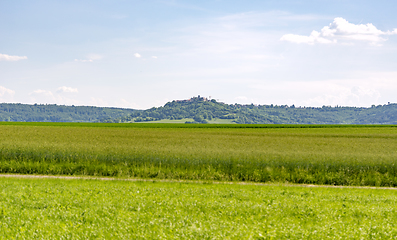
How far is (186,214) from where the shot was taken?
12.7m

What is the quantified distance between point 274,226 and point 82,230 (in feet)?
22.4

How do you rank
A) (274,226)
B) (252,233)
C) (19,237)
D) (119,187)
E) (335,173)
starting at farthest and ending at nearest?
(335,173)
(119,187)
(274,226)
(252,233)
(19,237)

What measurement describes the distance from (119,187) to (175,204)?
5276 millimetres

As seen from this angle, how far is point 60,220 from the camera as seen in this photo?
38.4 feet

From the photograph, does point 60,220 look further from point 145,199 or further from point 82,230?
point 145,199

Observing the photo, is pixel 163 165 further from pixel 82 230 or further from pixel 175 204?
pixel 82 230

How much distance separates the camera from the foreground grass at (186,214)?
10664 millimetres

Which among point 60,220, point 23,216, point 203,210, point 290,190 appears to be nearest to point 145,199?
point 203,210

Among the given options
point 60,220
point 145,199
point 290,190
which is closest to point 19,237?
point 60,220

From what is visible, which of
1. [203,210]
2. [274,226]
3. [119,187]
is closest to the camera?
[274,226]

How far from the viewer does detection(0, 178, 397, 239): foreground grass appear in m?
10.7

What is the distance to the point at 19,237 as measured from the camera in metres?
9.95

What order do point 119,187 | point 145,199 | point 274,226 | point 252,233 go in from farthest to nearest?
point 119,187
point 145,199
point 274,226
point 252,233

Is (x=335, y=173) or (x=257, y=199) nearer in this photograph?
(x=257, y=199)
